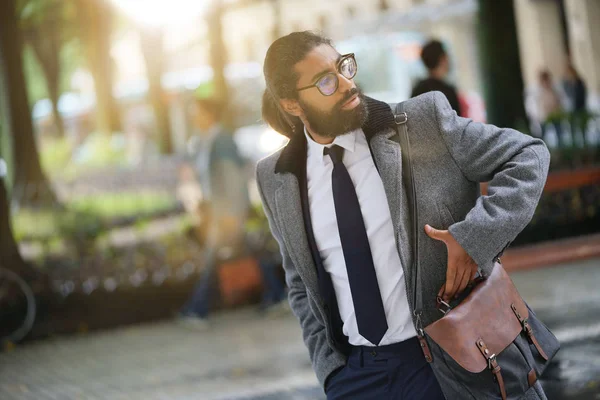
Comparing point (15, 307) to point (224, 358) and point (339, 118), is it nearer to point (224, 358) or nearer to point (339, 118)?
point (224, 358)

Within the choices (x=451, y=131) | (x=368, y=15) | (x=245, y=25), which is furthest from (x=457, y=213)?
(x=245, y=25)

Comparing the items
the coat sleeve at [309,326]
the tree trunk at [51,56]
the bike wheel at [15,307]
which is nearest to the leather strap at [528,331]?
the coat sleeve at [309,326]

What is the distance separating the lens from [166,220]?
37.6 ft

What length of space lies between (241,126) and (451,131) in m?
20.5

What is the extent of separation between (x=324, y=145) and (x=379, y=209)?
0.27 metres

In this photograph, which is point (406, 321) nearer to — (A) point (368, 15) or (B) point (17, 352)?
(B) point (17, 352)

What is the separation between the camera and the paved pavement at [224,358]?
610 cm

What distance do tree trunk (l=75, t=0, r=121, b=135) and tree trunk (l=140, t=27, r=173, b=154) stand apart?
7.03 feet

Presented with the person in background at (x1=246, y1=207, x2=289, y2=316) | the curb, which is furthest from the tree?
the curb

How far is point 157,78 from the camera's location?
22688 millimetres

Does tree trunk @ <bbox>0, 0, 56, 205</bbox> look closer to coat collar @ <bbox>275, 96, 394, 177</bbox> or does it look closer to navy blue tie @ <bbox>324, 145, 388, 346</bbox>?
coat collar @ <bbox>275, 96, 394, 177</bbox>

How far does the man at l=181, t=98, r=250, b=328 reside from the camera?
29.4 ft

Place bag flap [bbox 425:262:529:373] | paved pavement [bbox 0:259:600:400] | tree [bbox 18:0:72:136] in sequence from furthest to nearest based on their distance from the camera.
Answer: tree [bbox 18:0:72:136]
paved pavement [bbox 0:259:600:400]
bag flap [bbox 425:262:529:373]

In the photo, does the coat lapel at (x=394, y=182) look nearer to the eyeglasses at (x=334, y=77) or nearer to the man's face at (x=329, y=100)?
the man's face at (x=329, y=100)
